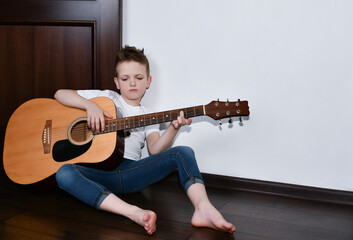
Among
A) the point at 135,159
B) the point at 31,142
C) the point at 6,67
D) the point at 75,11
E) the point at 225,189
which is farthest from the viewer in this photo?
the point at 6,67

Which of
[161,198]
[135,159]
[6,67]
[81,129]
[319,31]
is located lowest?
[161,198]

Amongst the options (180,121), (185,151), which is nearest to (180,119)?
(180,121)

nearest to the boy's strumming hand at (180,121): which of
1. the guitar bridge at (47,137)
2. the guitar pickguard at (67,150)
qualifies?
the guitar pickguard at (67,150)

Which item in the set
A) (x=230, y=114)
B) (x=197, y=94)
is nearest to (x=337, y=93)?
(x=230, y=114)

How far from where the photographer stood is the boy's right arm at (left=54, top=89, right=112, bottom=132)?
4.38ft

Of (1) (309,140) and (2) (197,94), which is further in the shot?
(2) (197,94)

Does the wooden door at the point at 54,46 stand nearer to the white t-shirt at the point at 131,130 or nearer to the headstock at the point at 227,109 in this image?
the white t-shirt at the point at 131,130

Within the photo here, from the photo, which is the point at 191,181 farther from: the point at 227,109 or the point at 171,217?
the point at 227,109

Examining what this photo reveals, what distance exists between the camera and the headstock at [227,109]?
1301 mm

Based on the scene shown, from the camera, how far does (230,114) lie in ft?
4.30

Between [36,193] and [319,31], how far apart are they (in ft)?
4.52

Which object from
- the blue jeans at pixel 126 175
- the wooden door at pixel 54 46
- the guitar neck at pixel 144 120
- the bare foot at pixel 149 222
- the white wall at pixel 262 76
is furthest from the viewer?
the wooden door at pixel 54 46

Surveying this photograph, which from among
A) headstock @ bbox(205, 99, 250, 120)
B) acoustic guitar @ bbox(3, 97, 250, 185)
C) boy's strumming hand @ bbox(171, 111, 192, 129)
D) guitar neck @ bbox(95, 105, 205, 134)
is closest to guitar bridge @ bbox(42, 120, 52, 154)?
acoustic guitar @ bbox(3, 97, 250, 185)

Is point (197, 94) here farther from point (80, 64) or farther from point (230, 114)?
point (80, 64)
